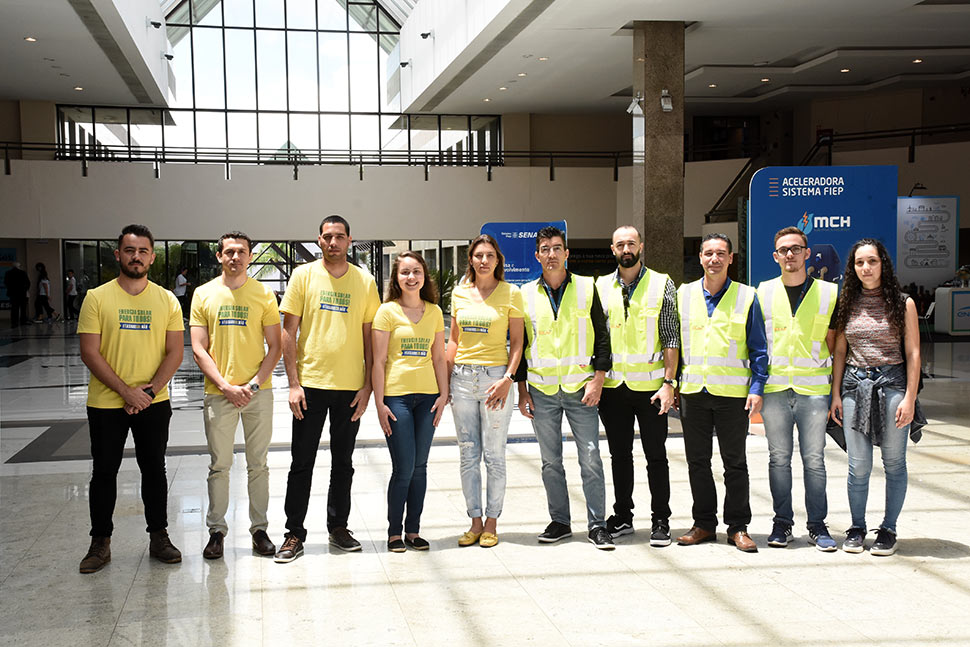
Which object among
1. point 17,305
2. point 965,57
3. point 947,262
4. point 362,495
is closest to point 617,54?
point 965,57

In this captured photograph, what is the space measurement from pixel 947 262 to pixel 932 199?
1571mm

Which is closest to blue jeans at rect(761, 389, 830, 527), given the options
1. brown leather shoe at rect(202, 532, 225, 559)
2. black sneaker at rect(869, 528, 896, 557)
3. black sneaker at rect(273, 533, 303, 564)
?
black sneaker at rect(869, 528, 896, 557)

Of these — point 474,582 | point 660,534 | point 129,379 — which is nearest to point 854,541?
point 660,534

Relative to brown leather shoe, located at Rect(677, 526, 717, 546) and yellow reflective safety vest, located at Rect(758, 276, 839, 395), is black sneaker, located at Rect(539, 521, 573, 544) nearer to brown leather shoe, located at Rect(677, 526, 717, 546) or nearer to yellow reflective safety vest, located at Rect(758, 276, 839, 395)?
brown leather shoe, located at Rect(677, 526, 717, 546)

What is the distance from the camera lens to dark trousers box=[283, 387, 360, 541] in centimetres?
480

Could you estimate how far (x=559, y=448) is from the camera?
16.6 ft

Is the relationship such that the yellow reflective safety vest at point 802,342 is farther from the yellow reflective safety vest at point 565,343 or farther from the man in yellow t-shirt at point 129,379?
the man in yellow t-shirt at point 129,379

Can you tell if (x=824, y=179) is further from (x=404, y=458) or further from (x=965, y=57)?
(x=965, y=57)

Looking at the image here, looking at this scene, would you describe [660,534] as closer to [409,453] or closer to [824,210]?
[409,453]

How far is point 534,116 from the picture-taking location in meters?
25.5

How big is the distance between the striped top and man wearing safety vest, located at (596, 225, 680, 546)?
89 cm

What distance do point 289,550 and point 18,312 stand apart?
866 inches

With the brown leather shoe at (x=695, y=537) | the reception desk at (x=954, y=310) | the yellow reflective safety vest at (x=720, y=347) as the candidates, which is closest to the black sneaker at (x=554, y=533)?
the brown leather shoe at (x=695, y=537)

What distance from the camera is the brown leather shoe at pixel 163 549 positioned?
4.62 meters
